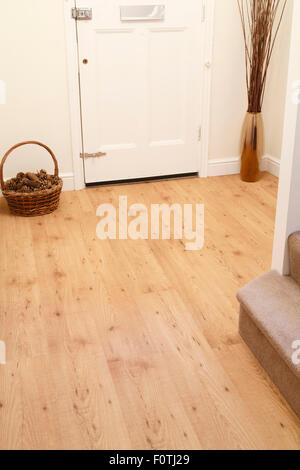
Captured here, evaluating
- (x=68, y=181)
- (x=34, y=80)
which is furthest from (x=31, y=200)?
(x=34, y=80)

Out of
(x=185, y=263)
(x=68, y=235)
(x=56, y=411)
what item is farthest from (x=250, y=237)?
(x=56, y=411)

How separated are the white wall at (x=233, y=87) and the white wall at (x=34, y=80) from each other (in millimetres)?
1100

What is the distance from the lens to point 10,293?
2705 millimetres

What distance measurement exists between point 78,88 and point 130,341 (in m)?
2.01

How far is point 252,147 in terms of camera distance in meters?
4.01

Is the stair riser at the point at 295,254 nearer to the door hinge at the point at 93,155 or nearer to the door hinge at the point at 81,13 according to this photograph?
the door hinge at the point at 93,155

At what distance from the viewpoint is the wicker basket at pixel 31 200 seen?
344cm

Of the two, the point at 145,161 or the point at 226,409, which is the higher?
the point at 145,161

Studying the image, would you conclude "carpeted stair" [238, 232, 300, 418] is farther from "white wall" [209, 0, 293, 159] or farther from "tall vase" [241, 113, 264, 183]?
"white wall" [209, 0, 293, 159]

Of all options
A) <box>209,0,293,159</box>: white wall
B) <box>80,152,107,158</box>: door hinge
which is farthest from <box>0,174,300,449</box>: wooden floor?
<box>209,0,293,159</box>: white wall

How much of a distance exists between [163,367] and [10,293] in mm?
940

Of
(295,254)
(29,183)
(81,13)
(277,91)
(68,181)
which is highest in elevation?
(81,13)

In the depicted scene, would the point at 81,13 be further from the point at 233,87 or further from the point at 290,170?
the point at 290,170

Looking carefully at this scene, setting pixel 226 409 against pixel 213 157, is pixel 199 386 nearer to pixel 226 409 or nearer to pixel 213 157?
pixel 226 409
